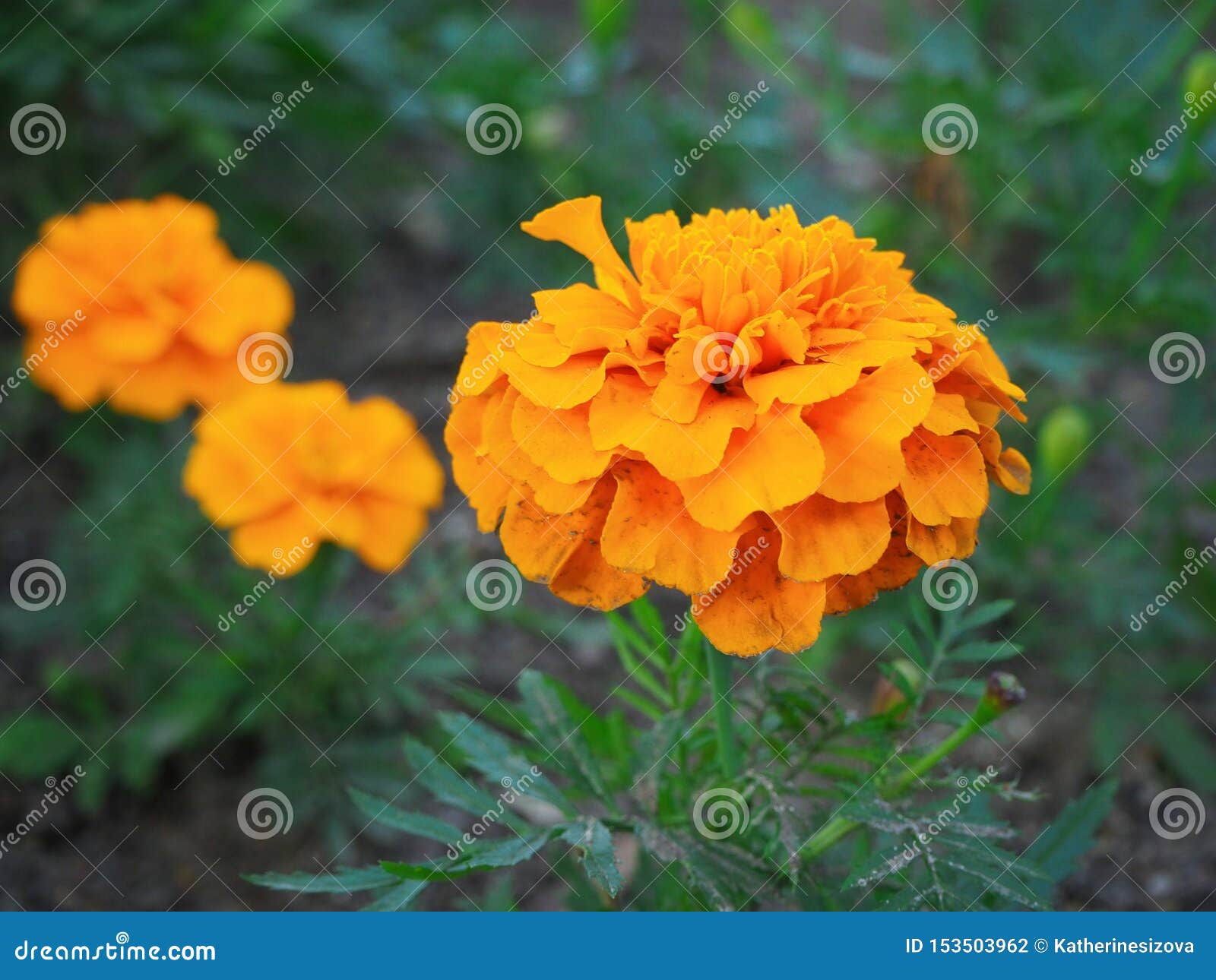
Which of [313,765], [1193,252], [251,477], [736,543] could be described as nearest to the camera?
[736,543]

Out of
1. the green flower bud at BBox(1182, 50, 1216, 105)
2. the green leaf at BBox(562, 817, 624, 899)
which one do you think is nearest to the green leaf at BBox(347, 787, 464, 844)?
the green leaf at BBox(562, 817, 624, 899)

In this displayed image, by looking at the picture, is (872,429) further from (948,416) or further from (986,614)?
(986,614)

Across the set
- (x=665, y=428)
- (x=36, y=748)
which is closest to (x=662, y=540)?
(x=665, y=428)

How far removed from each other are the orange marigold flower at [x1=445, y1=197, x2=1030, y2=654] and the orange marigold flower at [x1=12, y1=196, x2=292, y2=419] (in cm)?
75

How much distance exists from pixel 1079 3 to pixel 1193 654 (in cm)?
107

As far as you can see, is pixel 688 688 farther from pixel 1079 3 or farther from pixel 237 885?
pixel 1079 3

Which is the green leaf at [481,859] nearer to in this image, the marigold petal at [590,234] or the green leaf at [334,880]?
the green leaf at [334,880]

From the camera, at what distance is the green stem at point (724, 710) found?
2.81 ft

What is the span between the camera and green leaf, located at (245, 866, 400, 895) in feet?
2.75

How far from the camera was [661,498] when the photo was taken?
733 millimetres

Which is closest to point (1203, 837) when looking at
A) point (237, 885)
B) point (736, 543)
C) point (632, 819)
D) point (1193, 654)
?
point (1193, 654)

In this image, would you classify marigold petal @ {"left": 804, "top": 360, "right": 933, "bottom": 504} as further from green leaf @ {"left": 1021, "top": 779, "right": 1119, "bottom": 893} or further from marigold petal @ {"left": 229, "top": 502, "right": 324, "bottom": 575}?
marigold petal @ {"left": 229, "top": 502, "right": 324, "bottom": 575}

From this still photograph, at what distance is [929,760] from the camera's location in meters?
0.88

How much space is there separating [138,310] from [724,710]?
0.98 m
